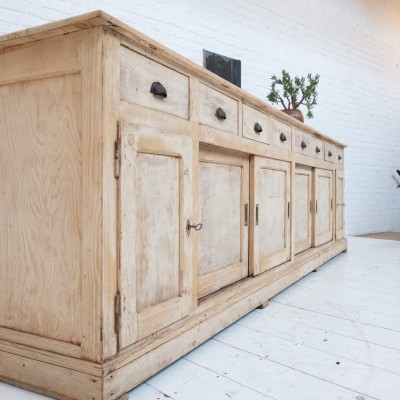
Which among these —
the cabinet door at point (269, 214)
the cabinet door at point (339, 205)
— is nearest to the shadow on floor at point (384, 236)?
the cabinet door at point (339, 205)

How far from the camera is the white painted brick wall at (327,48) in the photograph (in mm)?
2688

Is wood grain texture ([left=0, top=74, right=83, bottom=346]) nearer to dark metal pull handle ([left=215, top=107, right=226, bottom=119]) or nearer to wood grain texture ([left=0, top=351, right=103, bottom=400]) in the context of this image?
wood grain texture ([left=0, top=351, right=103, bottom=400])

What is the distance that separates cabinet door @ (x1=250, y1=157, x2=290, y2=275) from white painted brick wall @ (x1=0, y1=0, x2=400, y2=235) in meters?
1.42

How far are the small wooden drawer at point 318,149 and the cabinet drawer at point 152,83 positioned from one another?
1645 mm

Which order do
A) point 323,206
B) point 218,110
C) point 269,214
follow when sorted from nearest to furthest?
point 218,110 < point 269,214 < point 323,206

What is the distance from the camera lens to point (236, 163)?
1.69 meters

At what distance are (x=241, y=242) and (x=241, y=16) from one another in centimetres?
246

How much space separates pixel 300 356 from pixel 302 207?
139 cm

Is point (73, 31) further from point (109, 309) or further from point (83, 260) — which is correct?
point (109, 309)

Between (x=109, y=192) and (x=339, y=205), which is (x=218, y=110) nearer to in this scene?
(x=109, y=192)

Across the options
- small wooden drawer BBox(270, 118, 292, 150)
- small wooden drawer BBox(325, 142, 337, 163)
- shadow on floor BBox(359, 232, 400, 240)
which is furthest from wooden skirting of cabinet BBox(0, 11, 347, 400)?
shadow on floor BBox(359, 232, 400, 240)

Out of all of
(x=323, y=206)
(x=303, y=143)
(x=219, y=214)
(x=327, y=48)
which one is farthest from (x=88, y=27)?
(x=327, y=48)

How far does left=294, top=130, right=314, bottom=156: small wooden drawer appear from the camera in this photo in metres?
2.39

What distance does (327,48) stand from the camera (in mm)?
4398
